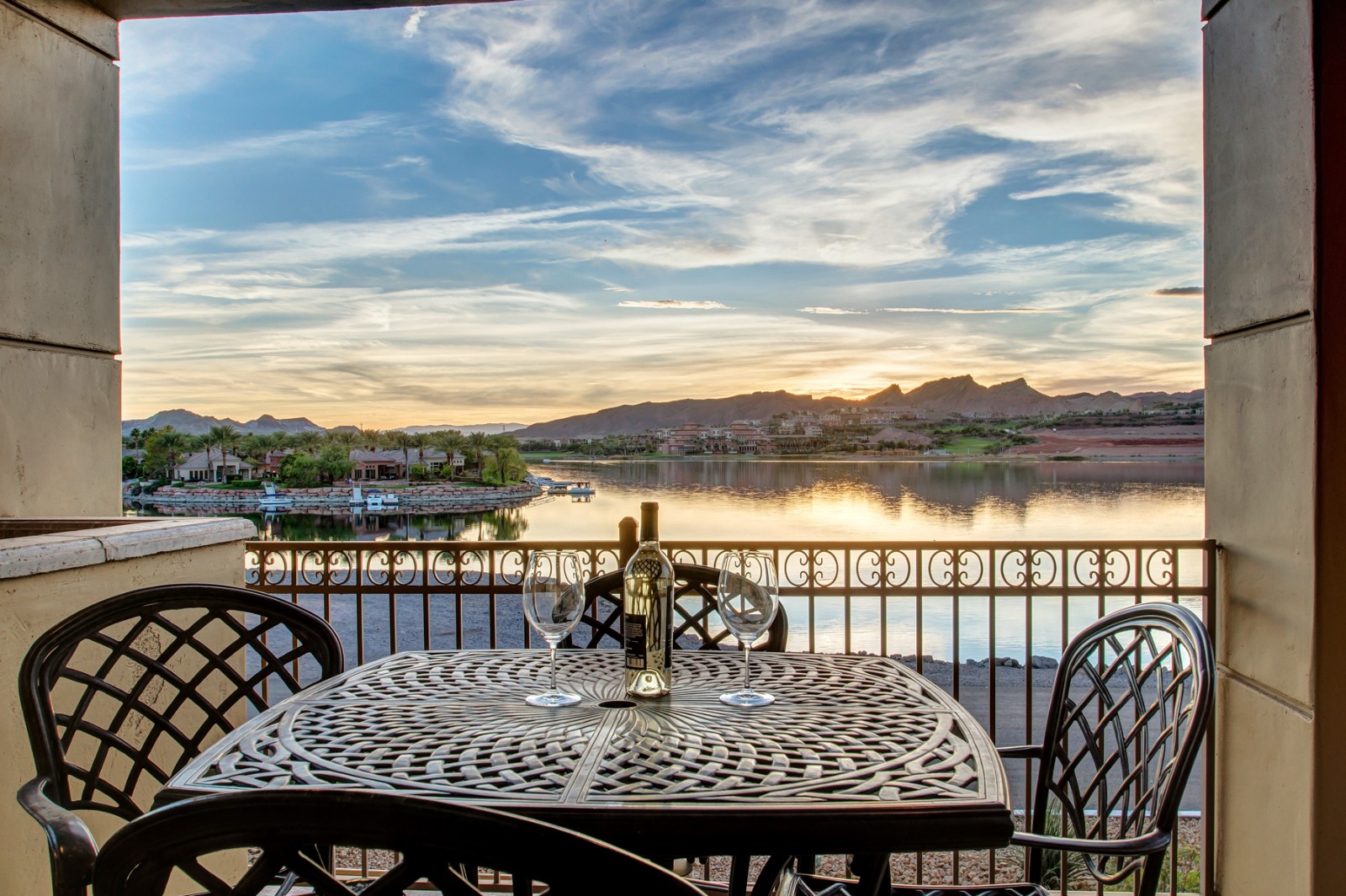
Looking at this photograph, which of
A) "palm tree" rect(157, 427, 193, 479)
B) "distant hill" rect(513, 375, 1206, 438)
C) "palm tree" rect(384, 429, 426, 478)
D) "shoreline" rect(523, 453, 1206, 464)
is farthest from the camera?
"palm tree" rect(384, 429, 426, 478)

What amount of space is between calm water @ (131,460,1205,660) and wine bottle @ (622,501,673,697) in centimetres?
127

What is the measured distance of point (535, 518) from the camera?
1376 cm

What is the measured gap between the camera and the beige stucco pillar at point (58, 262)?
296 centimetres

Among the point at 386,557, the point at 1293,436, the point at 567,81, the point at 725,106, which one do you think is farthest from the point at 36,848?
the point at 725,106

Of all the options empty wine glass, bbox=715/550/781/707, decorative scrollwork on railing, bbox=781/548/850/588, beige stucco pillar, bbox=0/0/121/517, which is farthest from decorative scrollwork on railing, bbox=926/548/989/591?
beige stucco pillar, bbox=0/0/121/517

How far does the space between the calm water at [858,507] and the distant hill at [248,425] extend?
1640mm

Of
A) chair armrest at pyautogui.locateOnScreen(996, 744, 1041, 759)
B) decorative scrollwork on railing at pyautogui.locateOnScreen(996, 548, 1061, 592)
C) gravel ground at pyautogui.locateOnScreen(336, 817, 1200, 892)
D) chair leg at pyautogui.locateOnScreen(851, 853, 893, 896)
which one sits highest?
decorative scrollwork on railing at pyautogui.locateOnScreen(996, 548, 1061, 592)

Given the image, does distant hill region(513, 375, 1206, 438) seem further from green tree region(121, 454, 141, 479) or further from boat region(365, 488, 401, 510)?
green tree region(121, 454, 141, 479)

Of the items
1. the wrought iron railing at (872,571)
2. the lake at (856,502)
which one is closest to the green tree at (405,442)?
the lake at (856,502)

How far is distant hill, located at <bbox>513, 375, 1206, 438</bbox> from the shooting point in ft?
25.8

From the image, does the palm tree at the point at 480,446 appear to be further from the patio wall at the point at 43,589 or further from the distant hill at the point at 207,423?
the patio wall at the point at 43,589

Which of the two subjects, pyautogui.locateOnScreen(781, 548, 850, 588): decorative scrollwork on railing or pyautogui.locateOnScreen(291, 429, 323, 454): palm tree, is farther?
pyautogui.locateOnScreen(291, 429, 323, 454): palm tree

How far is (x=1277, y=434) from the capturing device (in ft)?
8.41

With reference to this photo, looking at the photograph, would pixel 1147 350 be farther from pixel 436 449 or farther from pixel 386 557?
pixel 386 557
